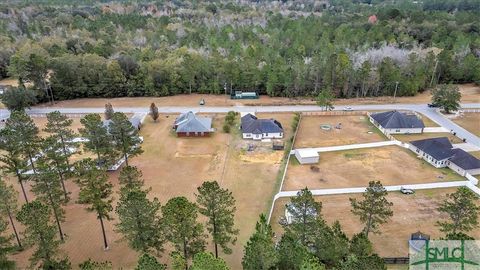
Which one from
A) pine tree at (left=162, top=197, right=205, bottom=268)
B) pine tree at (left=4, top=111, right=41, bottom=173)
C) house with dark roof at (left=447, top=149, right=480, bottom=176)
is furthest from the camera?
house with dark roof at (left=447, top=149, right=480, bottom=176)

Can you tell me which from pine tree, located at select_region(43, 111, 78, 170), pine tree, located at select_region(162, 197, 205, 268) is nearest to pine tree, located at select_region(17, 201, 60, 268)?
pine tree, located at select_region(162, 197, 205, 268)

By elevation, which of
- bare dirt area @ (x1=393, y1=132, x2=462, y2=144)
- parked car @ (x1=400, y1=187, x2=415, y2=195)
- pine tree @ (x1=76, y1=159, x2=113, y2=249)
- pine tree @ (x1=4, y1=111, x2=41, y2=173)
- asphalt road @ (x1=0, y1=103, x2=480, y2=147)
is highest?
pine tree @ (x1=4, y1=111, x2=41, y2=173)

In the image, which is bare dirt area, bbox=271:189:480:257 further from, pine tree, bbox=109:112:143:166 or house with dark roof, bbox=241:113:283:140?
pine tree, bbox=109:112:143:166

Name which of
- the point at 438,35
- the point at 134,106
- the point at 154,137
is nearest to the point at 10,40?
the point at 134,106

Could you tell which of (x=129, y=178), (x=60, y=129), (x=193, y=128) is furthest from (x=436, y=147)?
(x=60, y=129)

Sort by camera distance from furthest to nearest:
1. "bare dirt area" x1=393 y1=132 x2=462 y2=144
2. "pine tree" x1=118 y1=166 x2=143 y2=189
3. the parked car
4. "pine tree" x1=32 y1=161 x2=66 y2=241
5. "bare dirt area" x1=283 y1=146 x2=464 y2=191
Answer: "bare dirt area" x1=393 y1=132 x2=462 y2=144 → "bare dirt area" x1=283 y1=146 x2=464 y2=191 → the parked car → "pine tree" x1=32 y1=161 x2=66 y2=241 → "pine tree" x1=118 y1=166 x2=143 y2=189

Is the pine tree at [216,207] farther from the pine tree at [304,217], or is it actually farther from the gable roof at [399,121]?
the gable roof at [399,121]
